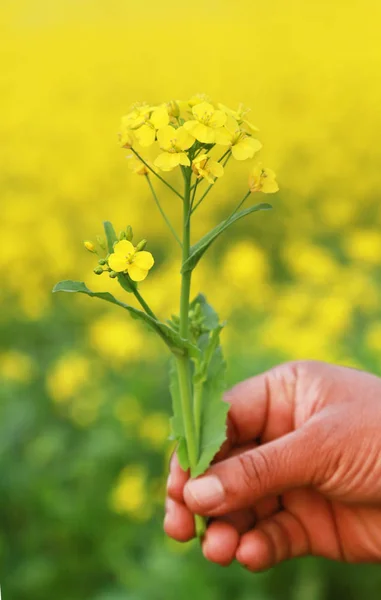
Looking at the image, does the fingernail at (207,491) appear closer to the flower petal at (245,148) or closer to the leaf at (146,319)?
the leaf at (146,319)

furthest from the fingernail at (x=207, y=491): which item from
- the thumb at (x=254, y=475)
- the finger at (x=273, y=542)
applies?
the finger at (x=273, y=542)

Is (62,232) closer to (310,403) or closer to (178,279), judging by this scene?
(178,279)

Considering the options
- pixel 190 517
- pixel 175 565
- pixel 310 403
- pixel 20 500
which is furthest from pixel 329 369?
pixel 20 500

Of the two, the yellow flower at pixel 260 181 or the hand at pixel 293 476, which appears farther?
the hand at pixel 293 476

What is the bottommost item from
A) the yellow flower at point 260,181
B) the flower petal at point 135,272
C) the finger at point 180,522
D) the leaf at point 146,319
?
the finger at point 180,522

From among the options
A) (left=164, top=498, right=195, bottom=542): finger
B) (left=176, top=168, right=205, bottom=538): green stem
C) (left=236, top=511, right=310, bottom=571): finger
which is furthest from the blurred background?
A: (left=176, top=168, right=205, bottom=538): green stem

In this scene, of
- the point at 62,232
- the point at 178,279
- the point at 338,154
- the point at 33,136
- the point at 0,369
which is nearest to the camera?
the point at 0,369
